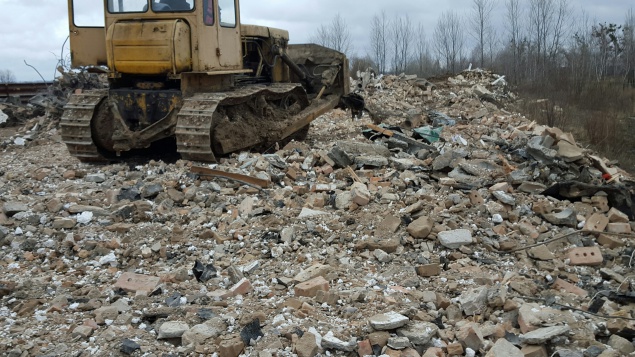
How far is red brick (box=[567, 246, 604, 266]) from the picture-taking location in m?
6.04

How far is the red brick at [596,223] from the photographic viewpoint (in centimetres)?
674

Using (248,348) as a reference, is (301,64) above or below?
above

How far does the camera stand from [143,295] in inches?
194

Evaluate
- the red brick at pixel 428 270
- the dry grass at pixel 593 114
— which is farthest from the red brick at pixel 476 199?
the dry grass at pixel 593 114

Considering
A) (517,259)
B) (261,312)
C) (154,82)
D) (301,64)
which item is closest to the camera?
(261,312)

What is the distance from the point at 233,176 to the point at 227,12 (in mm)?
2926

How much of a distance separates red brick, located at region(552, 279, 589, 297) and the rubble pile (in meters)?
0.02

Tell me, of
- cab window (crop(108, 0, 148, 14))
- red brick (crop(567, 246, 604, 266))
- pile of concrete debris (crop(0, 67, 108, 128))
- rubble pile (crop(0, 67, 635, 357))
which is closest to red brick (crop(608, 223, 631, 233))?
rubble pile (crop(0, 67, 635, 357))

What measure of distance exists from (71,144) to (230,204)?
140 inches

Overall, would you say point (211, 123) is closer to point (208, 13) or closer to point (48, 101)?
point (208, 13)

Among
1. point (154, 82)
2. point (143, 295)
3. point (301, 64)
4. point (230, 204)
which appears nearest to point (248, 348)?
point (143, 295)

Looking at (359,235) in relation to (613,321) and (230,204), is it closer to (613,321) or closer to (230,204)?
(230,204)

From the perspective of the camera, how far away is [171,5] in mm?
8570

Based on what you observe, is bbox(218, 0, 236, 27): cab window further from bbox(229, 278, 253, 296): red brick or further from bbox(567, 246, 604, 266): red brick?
bbox(567, 246, 604, 266): red brick
